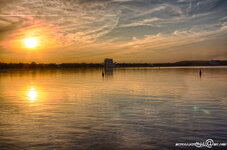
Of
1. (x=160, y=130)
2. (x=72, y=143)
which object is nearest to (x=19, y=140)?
(x=72, y=143)

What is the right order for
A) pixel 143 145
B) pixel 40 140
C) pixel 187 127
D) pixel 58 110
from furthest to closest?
pixel 58 110 < pixel 187 127 < pixel 40 140 < pixel 143 145

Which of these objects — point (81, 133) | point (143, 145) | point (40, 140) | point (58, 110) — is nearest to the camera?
point (143, 145)

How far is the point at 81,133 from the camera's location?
533 inches

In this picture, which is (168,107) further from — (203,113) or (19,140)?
(19,140)

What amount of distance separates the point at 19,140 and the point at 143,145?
696 centimetres

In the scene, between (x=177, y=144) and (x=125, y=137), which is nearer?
(x=177, y=144)

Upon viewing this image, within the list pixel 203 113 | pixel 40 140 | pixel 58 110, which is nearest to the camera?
pixel 40 140

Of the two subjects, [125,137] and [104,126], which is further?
[104,126]

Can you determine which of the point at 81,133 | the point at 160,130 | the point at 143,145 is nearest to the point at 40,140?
the point at 81,133

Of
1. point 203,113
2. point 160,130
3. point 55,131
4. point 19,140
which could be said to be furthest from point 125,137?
point 203,113

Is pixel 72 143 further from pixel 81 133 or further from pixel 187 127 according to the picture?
pixel 187 127

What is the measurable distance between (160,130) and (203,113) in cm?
700

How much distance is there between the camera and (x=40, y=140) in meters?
12.3

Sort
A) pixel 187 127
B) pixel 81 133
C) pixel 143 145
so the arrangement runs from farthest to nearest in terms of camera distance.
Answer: pixel 187 127 → pixel 81 133 → pixel 143 145
